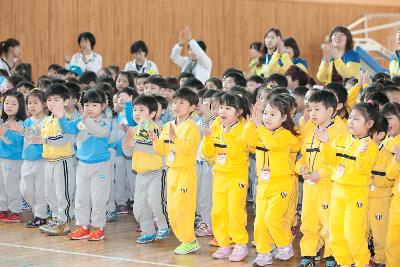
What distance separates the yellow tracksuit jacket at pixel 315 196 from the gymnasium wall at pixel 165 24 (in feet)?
24.6

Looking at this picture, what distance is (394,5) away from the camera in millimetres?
16891

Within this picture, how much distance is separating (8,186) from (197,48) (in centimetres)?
323

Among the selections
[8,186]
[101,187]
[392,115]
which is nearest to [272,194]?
[392,115]

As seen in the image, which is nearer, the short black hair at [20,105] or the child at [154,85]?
the short black hair at [20,105]

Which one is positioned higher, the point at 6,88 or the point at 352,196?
the point at 6,88

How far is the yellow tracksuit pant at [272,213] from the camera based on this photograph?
6.03 meters

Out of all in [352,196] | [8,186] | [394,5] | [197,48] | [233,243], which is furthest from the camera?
[394,5]

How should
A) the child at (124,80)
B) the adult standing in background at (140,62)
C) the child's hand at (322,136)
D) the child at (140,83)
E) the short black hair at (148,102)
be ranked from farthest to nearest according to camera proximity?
1. the adult standing in background at (140,62)
2. the child at (124,80)
3. the child at (140,83)
4. the short black hair at (148,102)
5. the child's hand at (322,136)

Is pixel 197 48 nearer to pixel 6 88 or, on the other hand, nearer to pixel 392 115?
pixel 6 88

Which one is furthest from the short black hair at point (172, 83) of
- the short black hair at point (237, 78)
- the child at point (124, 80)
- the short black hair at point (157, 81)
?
the child at point (124, 80)

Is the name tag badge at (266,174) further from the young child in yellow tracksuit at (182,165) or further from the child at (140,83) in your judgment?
the child at (140,83)

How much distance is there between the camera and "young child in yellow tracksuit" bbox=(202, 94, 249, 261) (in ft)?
20.8

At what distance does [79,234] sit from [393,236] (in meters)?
2.79

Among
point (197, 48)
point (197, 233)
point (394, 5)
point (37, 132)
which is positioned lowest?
point (197, 233)
